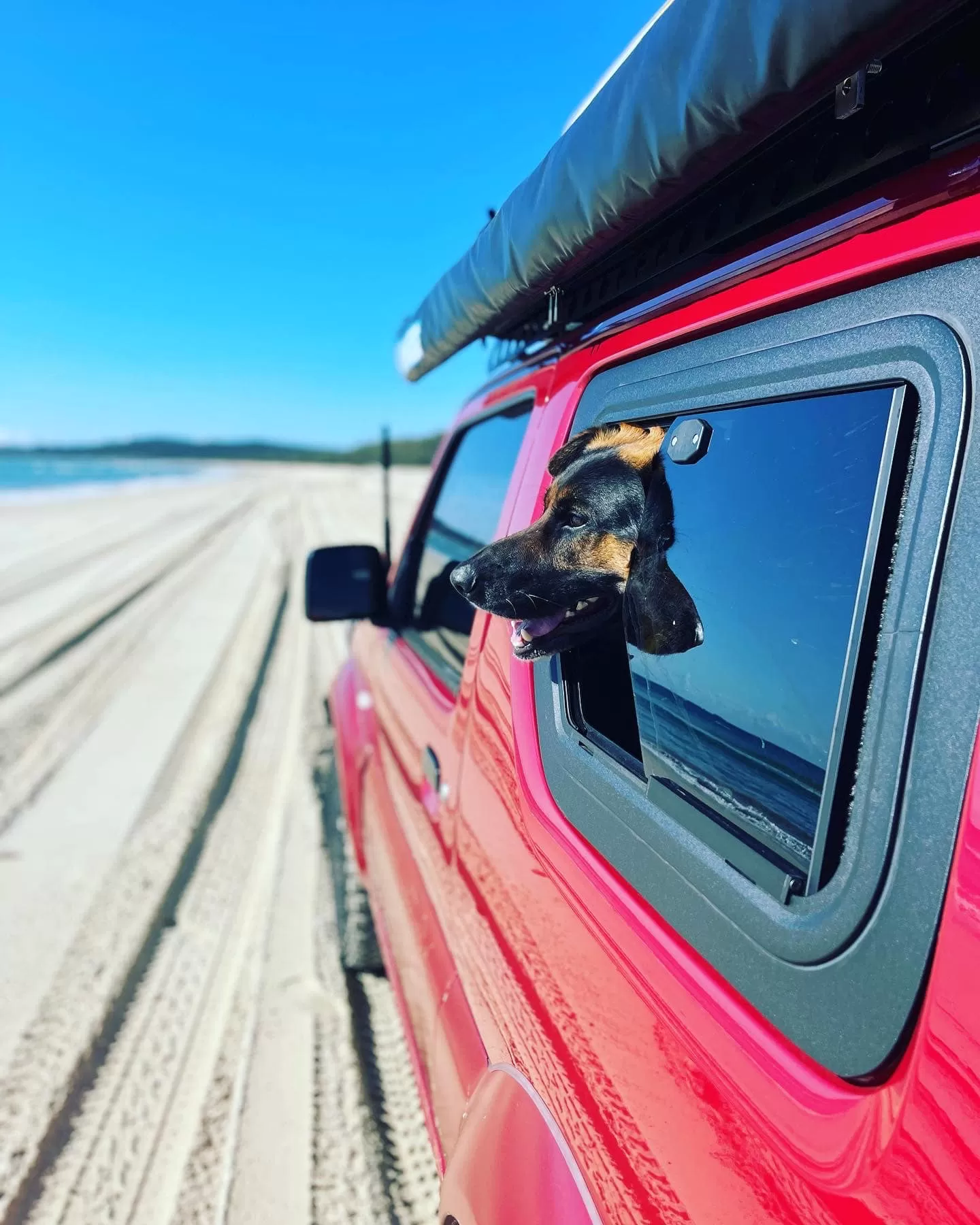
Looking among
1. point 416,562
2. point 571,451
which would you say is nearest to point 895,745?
point 571,451

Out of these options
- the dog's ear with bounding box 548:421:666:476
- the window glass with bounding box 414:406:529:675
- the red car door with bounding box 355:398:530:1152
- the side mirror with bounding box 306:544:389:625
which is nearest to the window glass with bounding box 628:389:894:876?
the dog's ear with bounding box 548:421:666:476

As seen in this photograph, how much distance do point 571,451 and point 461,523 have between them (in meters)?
1.20

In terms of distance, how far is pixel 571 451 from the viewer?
1.37 metres

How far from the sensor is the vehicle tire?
9.91ft

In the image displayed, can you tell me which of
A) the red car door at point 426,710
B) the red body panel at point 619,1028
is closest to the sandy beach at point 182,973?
the red car door at point 426,710

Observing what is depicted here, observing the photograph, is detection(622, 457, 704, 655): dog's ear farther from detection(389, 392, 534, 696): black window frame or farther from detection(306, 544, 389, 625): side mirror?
detection(306, 544, 389, 625): side mirror

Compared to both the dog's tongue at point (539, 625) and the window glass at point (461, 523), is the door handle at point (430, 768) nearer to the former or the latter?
the window glass at point (461, 523)

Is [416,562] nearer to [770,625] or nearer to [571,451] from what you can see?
[571,451]

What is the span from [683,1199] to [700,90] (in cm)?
116

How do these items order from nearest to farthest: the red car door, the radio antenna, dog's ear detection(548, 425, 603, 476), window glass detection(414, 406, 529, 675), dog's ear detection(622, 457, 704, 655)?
1. dog's ear detection(622, 457, 704, 655)
2. dog's ear detection(548, 425, 603, 476)
3. the red car door
4. window glass detection(414, 406, 529, 675)
5. the radio antenna

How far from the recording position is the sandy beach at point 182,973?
215cm

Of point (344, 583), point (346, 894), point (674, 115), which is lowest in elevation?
point (346, 894)

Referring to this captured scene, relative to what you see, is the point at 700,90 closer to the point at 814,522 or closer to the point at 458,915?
the point at 814,522

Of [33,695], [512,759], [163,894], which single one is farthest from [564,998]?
[33,695]
